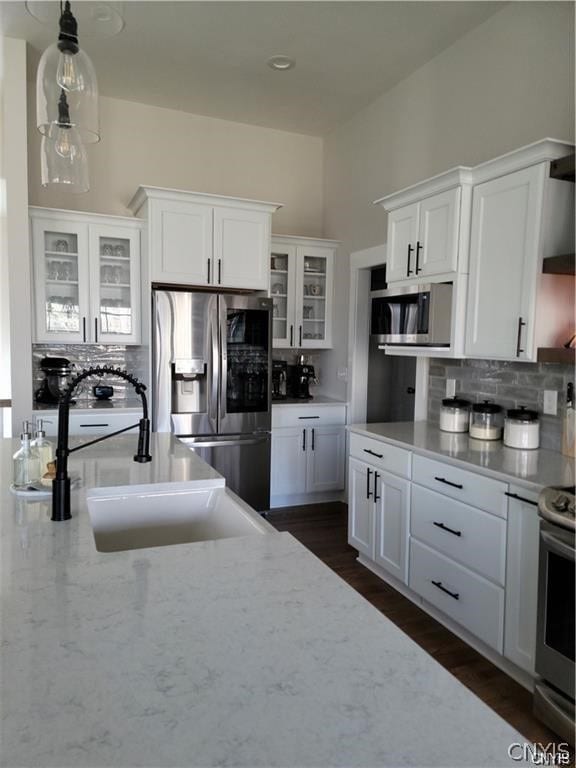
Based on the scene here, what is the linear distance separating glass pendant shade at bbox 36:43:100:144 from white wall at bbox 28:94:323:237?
2.50 m

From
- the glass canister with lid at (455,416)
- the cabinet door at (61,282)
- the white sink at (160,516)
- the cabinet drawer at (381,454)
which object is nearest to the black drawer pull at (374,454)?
the cabinet drawer at (381,454)

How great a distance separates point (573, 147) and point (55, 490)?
8.13 feet

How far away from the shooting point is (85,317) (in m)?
3.93

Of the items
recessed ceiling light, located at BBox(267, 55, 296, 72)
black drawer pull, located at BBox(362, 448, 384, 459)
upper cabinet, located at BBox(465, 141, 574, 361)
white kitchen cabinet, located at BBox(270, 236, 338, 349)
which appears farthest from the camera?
white kitchen cabinet, located at BBox(270, 236, 338, 349)

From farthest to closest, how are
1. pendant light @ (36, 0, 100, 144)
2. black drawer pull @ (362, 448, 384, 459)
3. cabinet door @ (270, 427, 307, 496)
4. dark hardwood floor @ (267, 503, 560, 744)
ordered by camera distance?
1. cabinet door @ (270, 427, 307, 496)
2. black drawer pull @ (362, 448, 384, 459)
3. dark hardwood floor @ (267, 503, 560, 744)
4. pendant light @ (36, 0, 100, 144)

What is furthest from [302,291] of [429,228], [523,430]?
[523,430]

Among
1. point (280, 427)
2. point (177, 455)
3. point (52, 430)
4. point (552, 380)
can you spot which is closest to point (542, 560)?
point (552, 380)

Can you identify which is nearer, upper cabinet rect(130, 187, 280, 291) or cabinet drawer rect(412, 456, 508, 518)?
cabinet drawer rect(412, 456, 508, 518)

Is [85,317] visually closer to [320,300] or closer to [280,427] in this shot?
[280,427]

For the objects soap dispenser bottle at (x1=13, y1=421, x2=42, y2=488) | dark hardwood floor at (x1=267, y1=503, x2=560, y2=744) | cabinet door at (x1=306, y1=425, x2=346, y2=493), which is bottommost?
dark hardwood floor at (x1=267, y1=503, x2=560, y2=744)

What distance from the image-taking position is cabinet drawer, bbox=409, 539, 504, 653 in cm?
222

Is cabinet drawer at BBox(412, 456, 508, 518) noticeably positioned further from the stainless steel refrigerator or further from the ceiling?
the ceiling

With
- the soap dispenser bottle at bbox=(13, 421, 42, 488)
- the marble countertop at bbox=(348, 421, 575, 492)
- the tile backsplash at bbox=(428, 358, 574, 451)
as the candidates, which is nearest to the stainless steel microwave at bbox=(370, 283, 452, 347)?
the tile backsplash at bbox=(428, 358, 574, 451)

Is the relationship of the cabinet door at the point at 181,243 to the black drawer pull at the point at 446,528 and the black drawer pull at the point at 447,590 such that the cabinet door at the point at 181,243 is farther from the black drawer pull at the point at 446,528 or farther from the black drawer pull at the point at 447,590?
the black drawer pull at the point at 447,590
